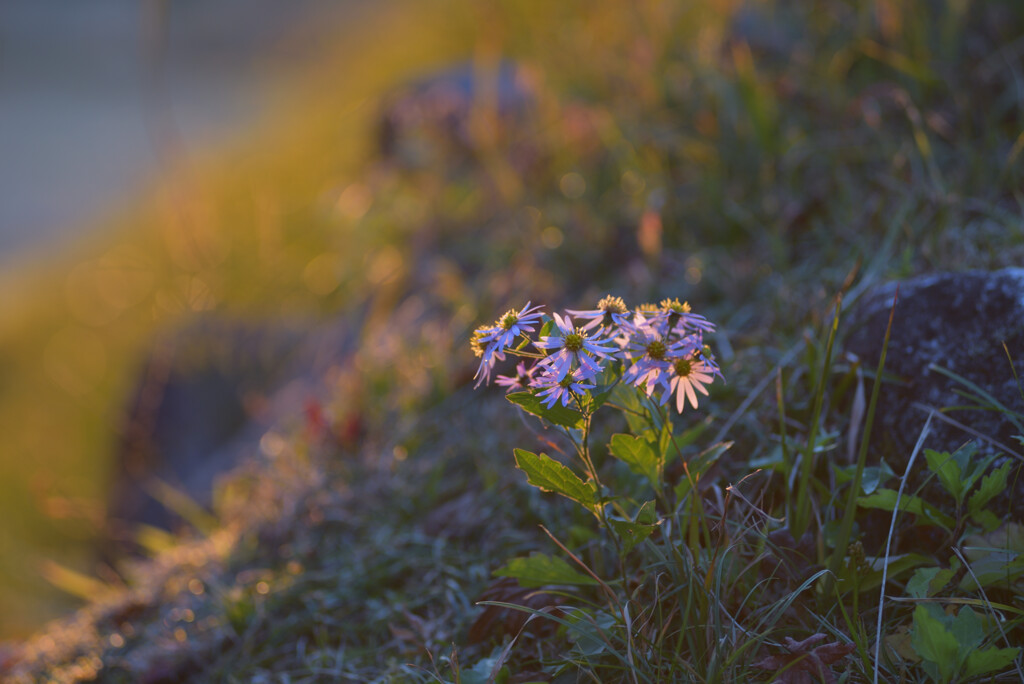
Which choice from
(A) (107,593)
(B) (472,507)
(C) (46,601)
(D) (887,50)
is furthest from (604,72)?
(C) (46,601)

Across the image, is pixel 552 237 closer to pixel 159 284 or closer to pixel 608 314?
pixel 608 314

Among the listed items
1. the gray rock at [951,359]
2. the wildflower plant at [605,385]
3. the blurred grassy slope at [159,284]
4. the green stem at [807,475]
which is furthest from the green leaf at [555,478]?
the blurred grassy slope at [159,284]

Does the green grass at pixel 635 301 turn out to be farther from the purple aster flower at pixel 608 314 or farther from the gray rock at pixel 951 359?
the purple aster flower at pixel 608 314

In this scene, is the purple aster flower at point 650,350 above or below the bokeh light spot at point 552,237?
above

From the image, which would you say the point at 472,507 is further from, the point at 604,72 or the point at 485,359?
the point at 604,72

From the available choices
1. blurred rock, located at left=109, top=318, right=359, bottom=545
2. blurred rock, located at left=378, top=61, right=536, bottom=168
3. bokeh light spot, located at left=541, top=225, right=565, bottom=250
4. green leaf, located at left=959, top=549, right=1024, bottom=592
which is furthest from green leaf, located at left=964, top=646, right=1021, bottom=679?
blurred rock, located at left=109, top=318, right=359, bottom=545

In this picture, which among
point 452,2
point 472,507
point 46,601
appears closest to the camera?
point 472,507

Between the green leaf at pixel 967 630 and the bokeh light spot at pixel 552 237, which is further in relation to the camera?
the bokeh light spot at pixel 552 237
